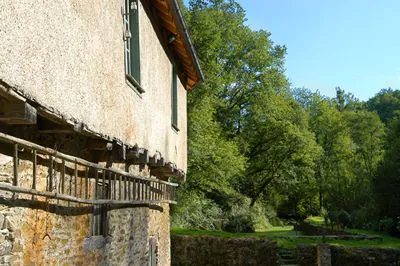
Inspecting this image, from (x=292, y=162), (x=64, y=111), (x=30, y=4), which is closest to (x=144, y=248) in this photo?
(x=64, y=111)

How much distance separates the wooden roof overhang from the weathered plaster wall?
0.53 meters

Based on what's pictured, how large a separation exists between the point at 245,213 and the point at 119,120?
23044mm

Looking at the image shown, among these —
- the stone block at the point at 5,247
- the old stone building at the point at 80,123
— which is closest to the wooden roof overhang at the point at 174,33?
the old stone building at the point at 80,123

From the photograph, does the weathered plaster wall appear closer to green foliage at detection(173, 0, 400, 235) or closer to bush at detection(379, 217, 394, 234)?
green foliage at detection(173, 0, 400, 235)

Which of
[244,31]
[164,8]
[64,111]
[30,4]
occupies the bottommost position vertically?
[64,111]

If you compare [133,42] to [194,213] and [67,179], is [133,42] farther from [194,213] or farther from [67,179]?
[194,213]

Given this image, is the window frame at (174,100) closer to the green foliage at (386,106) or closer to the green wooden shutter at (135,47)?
the green wooden shutter at (135,47)

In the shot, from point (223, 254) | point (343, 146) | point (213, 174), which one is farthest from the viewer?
point (343, 146)

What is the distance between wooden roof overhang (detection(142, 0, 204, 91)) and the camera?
9.16 metres

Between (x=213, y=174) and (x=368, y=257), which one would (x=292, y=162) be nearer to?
(x=213, y=174)

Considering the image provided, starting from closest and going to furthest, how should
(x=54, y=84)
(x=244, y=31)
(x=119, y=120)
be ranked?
(x=54, y=84)
(x=119, y=120)
(x=244, y=31)

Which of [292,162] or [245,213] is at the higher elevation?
[292,162]

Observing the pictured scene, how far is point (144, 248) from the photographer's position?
398 inches

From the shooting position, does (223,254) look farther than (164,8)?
Yes
